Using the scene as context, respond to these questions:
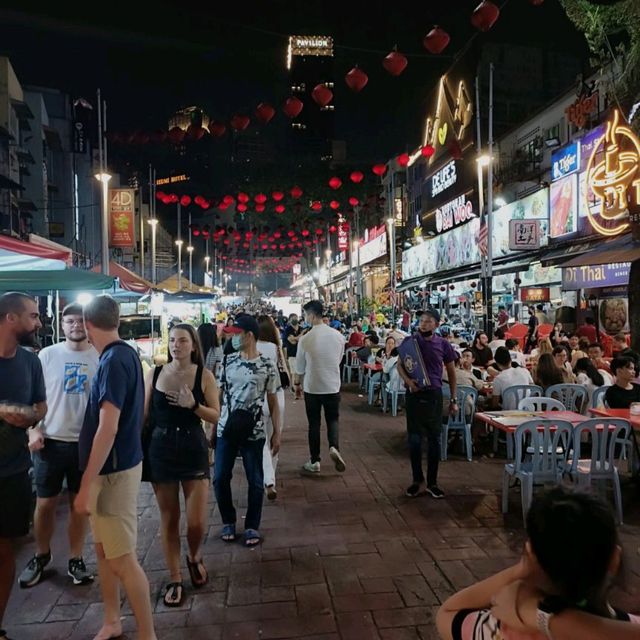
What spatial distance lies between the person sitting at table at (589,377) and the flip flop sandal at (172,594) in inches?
245

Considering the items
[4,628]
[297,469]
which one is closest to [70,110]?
[297,469]

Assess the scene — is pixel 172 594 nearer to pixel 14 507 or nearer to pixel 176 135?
pixel 14 507

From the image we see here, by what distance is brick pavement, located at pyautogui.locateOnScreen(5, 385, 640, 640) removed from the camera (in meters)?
3.49

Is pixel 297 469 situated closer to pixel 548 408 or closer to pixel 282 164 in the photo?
pixel 548 408

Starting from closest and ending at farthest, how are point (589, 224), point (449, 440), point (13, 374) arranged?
point (13, 374)
point (449, 440)
point (589, 224)

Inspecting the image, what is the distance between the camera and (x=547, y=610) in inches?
55.8

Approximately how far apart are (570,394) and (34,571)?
22.8ft

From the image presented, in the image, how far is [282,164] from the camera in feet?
105

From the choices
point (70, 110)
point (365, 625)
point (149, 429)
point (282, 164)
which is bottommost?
point (365, 625)

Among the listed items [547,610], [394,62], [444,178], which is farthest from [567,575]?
[444,178]

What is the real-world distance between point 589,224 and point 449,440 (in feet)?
33.5

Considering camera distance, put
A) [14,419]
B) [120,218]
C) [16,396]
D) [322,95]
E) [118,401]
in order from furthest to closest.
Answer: [120,218] → [322,95] → [16,396] → [14,419] → [118,401]

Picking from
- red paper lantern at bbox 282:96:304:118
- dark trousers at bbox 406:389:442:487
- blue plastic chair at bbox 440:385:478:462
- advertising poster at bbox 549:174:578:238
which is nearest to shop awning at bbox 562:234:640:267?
advertising poster at bbox 549:174:578:238

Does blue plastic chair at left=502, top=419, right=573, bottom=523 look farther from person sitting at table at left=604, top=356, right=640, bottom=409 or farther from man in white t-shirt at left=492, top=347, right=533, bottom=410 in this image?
man in white t-shirt at left=492, top=347, right=533, bottom=410
